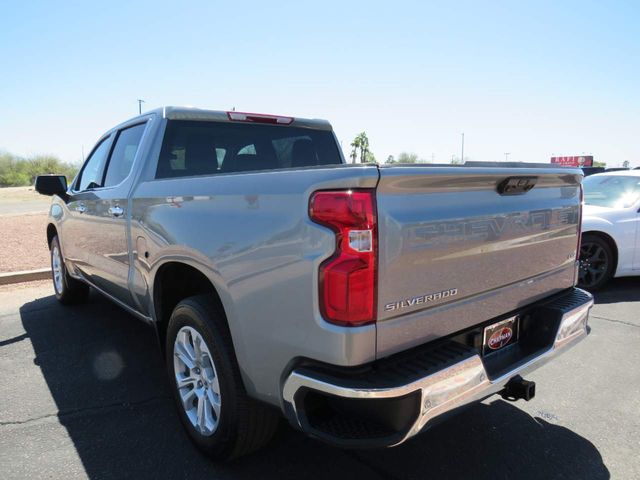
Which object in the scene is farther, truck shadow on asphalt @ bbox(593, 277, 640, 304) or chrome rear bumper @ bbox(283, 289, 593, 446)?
truck shadow on asphalt @ bbox(593, 277, 640, 304)

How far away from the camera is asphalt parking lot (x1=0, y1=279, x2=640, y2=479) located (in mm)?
2451

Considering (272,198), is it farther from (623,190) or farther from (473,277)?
(623,190)

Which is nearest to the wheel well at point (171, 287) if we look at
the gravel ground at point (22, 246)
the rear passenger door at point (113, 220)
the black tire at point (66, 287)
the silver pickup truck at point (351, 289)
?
the silver pickup truck at point (351, 289)

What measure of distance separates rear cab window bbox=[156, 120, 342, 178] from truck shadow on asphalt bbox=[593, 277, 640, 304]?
390cm

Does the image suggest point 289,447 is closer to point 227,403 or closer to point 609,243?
point 227,403

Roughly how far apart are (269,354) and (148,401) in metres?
1.69

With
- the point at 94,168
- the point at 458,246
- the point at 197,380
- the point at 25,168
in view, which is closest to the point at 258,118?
the point at 94,168

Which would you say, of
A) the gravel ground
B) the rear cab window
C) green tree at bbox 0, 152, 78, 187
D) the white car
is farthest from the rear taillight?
green tree at bbox 0, 152, 78, 187

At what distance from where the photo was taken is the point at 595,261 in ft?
19.3

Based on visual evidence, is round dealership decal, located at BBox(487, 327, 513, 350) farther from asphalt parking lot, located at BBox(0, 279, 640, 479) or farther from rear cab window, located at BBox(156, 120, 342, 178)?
rear cab window, located at BBox(156, 120, 342, 178)

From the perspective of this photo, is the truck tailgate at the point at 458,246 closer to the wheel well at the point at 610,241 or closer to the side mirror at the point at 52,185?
the wheel well at the point at 610,241

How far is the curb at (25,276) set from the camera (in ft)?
22.4

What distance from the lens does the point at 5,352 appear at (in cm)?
412

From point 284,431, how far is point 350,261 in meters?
1.61
